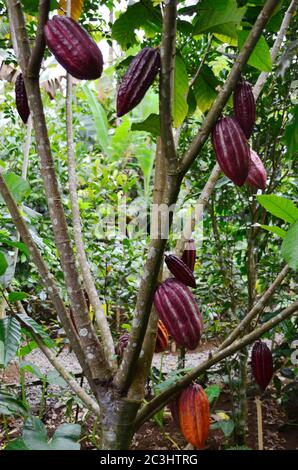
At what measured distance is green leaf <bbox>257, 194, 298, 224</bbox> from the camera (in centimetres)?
67

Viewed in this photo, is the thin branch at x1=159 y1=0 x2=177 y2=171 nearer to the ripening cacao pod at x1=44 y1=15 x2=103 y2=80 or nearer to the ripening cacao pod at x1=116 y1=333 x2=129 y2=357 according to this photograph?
the ripening cacao pod at x1=44 y1=15 x2=103 y2=80

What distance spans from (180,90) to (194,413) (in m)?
0.55

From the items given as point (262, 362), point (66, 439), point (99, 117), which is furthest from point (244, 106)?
point (99, 117)

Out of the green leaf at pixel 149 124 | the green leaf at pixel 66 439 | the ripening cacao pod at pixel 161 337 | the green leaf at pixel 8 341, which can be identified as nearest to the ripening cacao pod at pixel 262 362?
the ripening cacao pod at pixel 161 337

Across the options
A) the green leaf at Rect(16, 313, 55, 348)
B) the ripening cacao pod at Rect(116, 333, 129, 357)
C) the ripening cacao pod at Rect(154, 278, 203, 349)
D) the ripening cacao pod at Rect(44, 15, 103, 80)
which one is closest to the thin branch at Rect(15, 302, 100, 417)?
the green leaf at Rect(16, 313, 55, 348)

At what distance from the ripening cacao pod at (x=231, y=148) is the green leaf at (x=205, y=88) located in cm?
25

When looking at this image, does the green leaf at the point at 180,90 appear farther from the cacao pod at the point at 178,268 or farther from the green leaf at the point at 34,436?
the green leaf at the point at 34,436

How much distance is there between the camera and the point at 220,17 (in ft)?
2.28

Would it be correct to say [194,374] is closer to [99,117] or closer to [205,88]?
[205,88]

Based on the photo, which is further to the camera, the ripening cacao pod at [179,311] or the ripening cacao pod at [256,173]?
the ripening cacao pod at [256,173]

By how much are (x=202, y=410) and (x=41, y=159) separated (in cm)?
50

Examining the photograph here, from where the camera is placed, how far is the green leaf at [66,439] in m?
0.85

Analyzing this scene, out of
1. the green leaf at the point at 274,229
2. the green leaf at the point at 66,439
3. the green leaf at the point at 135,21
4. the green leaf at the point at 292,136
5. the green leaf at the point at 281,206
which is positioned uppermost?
the green leaf at the point at 135,21
